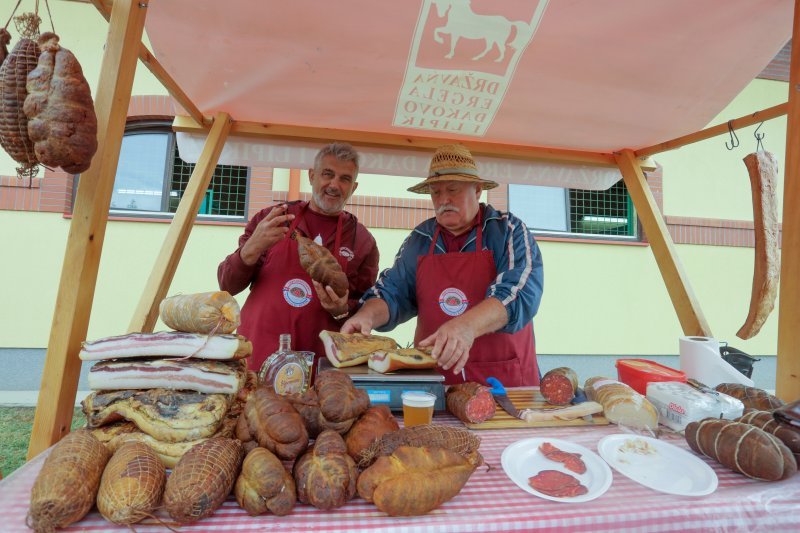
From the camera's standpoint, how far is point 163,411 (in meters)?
1.36

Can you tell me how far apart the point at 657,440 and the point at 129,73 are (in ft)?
8.87

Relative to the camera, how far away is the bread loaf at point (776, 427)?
148 centimetres

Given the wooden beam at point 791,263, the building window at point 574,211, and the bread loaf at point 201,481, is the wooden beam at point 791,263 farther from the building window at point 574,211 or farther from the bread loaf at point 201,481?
the building window at point 574,211

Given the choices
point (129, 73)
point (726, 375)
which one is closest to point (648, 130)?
point (726, 375)

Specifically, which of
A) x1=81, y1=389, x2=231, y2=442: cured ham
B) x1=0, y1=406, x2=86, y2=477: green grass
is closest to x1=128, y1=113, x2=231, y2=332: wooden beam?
x1=81, y1=389, x2=231, y2=442: cured ham

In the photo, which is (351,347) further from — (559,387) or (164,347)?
(559,387)

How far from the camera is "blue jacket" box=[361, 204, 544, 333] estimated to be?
265 centimetres

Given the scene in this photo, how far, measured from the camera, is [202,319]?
1.47 m

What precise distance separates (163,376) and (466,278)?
6.86 feet

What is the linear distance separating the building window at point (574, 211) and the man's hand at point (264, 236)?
17.8ft

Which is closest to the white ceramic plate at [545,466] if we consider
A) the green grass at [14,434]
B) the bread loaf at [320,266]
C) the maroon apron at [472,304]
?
the maroon apron at [472,304]

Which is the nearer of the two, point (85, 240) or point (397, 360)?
point (85, 240)

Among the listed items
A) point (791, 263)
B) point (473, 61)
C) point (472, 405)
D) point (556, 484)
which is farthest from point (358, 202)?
point (556, 484)

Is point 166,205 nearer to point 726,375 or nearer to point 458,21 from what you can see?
point 458,21
